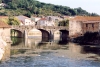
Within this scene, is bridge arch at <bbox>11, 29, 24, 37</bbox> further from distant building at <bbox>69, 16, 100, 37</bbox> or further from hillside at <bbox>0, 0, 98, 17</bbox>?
hillside at <bbox>0, 0, 98, 17</bbox>

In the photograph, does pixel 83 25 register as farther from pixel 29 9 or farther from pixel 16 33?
Result: pixel 29 9

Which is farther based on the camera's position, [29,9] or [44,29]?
[29,9]

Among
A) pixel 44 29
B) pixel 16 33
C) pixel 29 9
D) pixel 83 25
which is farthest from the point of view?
pixel 29 9

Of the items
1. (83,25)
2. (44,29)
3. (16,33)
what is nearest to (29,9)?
(16,33)

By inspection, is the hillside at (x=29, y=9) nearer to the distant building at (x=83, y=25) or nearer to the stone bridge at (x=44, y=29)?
the stone bridge at (x=44, y=29)

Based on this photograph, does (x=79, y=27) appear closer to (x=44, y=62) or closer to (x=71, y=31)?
(x=71, y=31)

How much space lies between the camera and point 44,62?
43.2m

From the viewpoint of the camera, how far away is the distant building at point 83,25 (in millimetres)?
82344

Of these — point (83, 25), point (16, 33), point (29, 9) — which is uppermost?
point (29, 9)

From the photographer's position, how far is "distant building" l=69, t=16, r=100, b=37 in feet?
270

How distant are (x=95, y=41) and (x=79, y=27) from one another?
11.6 m

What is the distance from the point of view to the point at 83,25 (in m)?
85.4

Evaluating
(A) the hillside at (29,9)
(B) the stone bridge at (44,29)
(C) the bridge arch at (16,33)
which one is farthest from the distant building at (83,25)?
(A) the hillside at (29,9)

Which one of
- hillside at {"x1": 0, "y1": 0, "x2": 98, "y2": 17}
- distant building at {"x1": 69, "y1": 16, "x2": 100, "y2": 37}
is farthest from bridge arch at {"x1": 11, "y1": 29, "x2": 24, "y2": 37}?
hillside at {"x1": 0, "y1": 0, "x2": 98, "y2": 17}
